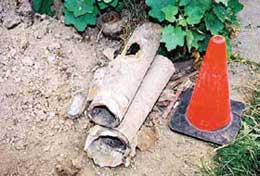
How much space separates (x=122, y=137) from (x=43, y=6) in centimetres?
114

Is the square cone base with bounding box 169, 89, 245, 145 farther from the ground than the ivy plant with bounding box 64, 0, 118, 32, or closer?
closer

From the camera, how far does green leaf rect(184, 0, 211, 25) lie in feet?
10.8

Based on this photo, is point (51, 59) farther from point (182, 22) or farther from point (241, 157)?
point (241, 157)

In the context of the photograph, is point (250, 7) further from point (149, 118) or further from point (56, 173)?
point (56, 173)

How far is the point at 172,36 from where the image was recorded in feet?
10.8

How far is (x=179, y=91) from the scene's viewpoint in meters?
3.41

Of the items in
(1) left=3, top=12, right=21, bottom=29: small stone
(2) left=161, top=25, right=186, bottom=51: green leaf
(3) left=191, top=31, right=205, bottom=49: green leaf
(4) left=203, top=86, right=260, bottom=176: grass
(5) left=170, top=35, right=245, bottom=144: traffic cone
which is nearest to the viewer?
(4) left=203, top=86, right=260, bottom=176: grass

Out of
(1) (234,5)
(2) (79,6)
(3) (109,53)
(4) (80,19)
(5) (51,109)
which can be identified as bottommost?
(5) (51,109)

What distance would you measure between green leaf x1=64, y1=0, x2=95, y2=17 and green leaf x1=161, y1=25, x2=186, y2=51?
48 cm

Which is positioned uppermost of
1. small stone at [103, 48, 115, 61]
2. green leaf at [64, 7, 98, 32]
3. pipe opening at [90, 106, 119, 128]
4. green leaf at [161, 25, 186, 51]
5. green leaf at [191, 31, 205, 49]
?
green leaf at [161, 25, 186, 51]

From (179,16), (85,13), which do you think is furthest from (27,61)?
(179,16)

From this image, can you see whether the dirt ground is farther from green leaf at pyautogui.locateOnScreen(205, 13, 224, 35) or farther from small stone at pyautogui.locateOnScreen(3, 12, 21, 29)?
green leaf at pyautogui.locateOnScreen(205, 13, 224, 35)

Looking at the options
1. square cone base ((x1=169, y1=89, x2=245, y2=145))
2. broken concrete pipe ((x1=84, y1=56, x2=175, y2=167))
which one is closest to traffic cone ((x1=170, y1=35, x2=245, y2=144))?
square cone base ((x1=169, y1=89, x2=245, y2=145))

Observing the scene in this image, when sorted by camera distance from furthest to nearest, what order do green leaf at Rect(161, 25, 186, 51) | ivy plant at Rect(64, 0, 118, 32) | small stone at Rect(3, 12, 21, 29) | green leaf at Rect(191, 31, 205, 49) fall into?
small stone at Rect(3, 12, 21, 29)
ivy plant at Rect(64, 0, 118, 32)
green leaf at Rect(191, 31, 205, 49)
green leaf at Rect(161, 25, 186, 51)
